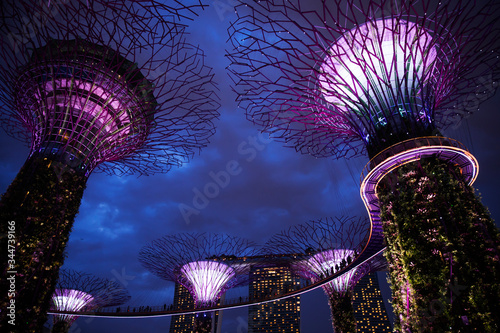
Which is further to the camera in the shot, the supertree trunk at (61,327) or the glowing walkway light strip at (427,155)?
the supertree trunk at (61,327)

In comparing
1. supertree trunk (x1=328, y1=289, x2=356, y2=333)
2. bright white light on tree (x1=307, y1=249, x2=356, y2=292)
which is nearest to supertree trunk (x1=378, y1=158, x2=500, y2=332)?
supertree trunk (x1=328, y1=289, x2=356, y2=333)

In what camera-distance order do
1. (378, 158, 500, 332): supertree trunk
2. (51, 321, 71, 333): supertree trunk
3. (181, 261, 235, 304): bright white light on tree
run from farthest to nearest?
(181, 261, 235, 304): bright white light on tree < (51, 321, 71, 333): supertree trunk < (378, 158, 500, 332): supertree trunk

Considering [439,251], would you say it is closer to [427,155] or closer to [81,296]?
[427,155]

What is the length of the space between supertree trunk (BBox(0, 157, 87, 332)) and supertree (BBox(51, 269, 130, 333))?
61.6 feet

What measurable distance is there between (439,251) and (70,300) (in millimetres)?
28781

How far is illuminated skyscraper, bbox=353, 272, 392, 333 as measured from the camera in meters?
119

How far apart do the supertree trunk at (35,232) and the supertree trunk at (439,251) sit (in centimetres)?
1099

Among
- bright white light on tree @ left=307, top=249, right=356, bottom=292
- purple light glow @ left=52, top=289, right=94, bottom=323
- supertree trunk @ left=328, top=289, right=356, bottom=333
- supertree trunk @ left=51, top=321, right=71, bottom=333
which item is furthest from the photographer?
purple light glow @ left=52, top=289, right=94, bottom=323

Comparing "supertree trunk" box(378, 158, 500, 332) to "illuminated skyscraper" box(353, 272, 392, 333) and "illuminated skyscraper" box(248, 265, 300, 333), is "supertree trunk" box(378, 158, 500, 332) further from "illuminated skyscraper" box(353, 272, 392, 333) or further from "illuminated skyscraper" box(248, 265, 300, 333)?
"illuminated skyscraper" box(353, 272, 392, 333)

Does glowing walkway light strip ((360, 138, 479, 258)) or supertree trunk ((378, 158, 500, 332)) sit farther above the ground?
glowing walkway light strip ((360, 138, 479, 258))

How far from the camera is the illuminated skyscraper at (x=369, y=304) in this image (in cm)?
11879

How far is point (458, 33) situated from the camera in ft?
29.3

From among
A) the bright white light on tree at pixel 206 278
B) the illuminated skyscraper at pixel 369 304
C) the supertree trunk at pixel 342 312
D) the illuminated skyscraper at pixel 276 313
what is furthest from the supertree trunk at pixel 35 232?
the illuminated skyscraper at pixel 369 304

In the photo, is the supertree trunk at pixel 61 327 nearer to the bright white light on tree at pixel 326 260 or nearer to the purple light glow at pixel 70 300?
the purple light glow at pixel 70 300
